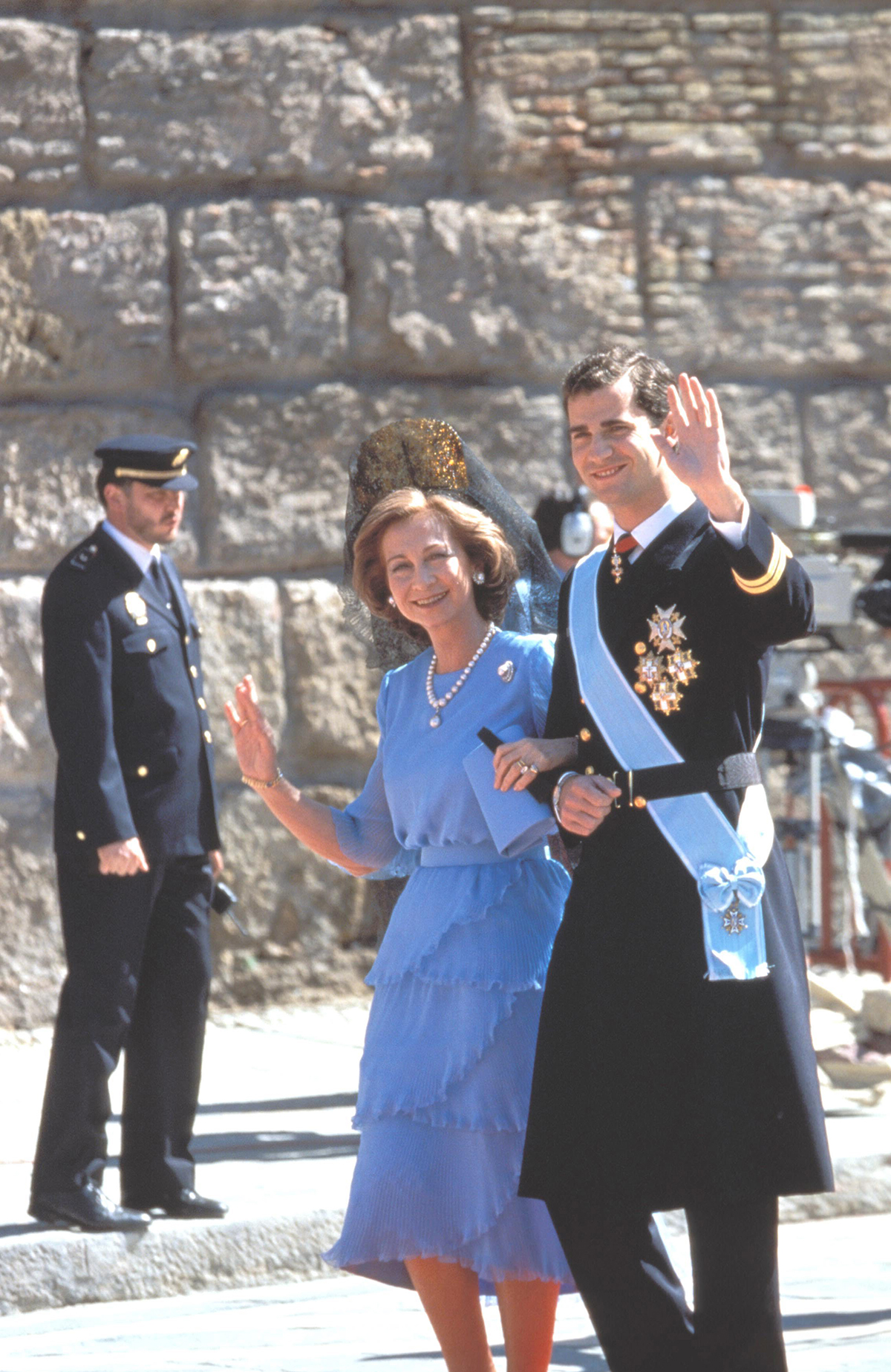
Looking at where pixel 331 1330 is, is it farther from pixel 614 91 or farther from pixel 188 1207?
pixel 614 91

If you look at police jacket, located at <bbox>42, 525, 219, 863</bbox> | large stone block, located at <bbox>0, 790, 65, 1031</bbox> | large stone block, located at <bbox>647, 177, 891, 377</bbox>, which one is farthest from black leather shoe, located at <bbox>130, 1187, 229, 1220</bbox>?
large stone block, located at <bbox>647, 177, 891, 377</bbox>

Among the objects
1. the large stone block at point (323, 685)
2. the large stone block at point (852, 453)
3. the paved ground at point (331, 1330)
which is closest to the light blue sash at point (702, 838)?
the paved ground at point (331, 1330)

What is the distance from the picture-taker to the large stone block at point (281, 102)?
8250 millimetres

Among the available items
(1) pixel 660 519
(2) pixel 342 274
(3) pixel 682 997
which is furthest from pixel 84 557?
(2) pixel 342 274

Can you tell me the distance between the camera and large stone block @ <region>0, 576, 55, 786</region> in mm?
7922

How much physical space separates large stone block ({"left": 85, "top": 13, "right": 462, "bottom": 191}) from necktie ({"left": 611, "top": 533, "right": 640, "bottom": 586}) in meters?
5.35

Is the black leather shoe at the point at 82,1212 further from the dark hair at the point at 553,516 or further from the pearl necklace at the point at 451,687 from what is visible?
the dark hair at the point at 553,516

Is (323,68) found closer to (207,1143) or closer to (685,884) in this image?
(207,1143)

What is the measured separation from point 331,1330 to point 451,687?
157cm

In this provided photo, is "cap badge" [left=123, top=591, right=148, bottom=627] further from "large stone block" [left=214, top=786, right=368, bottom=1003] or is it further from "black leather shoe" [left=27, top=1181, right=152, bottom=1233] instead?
"large stone block" [left=214, top=786, right=368, bottom=1003]

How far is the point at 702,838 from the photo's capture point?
3.17 m

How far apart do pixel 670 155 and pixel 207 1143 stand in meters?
4.78

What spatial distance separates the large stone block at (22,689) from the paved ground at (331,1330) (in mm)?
3269

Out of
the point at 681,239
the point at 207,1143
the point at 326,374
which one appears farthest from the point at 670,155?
the point at 207,1143
